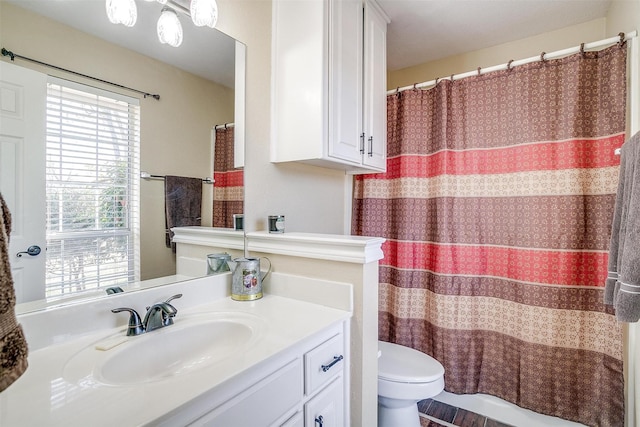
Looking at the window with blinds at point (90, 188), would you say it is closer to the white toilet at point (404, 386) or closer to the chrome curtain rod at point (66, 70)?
the chrome curtain rod at point (66, 70)

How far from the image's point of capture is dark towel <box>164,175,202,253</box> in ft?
3.86

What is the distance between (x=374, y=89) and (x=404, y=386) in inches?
60.9

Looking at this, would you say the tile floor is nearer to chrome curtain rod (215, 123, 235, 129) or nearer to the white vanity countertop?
the white vanity countertop

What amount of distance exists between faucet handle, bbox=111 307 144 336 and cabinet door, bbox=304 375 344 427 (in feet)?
1.86

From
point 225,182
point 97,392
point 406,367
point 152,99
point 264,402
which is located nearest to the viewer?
point 97,392

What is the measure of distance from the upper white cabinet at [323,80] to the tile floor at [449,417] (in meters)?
1.55

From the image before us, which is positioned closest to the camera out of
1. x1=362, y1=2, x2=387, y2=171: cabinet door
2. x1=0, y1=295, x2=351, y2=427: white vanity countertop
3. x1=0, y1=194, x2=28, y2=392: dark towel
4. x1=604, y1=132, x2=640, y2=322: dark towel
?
x1=0, y1=194, x2=28, y2=392: dark towel

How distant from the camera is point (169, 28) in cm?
117

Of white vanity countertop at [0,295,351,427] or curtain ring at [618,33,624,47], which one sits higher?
curtain ring at [618,33,624,47]

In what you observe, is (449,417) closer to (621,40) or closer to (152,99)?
(621,40)

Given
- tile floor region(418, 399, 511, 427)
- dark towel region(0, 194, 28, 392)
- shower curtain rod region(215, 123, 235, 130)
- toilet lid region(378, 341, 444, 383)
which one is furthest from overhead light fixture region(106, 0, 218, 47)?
Answer: tile floor region(418, 399, 511, 427)

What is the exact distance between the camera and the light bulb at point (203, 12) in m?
1.19

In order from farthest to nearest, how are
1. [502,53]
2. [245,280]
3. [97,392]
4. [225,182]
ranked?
[502,53]
[225,182]
[245,280]
[97,392]

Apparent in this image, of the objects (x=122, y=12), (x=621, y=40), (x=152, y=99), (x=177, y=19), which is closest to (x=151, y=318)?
(x=152, y=99)
